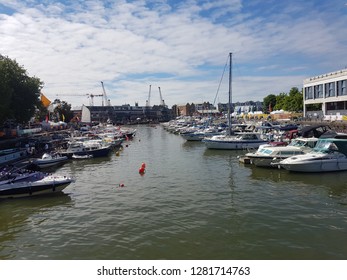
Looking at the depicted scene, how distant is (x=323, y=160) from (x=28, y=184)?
2970cm

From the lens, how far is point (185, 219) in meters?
21.2

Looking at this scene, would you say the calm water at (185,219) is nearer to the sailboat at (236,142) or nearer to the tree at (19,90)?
the sailboat at (236,142)

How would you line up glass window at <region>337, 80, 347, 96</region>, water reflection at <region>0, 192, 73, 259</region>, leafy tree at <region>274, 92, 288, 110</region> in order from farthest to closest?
leafy tree at <region>274, 92, 288, 110</region>, glass window at <region>337, 80, 347, 96</region>, water reflection at <region>0, 192, 73, 259</region>

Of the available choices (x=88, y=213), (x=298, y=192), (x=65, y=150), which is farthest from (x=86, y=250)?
(x=65, y=150)

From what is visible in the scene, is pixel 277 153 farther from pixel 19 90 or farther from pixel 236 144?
pixel 19 90

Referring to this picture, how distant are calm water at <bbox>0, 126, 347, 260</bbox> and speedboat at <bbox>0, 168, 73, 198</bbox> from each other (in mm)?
752

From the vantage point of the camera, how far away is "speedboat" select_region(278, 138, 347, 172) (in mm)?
33688

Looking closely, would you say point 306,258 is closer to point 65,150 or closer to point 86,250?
point 86,250

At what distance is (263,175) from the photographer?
34562 millimetres

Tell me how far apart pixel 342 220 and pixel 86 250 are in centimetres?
1627

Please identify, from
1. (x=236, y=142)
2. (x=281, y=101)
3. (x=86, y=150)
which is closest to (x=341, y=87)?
(x=236, y=142)

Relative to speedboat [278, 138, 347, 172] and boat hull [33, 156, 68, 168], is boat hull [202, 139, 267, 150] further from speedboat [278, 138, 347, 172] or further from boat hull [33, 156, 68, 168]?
boat hull [33, 156, 68, 168]

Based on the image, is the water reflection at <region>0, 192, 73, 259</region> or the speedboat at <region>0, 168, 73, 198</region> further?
the speedboat at <region>0, 168, 73, 198</region>

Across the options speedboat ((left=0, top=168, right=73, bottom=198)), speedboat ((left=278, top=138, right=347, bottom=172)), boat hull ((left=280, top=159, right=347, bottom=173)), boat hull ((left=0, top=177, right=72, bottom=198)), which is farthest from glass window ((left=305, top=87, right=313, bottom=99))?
boat hull ((left=0, top=177, right=72, bottom=198))
